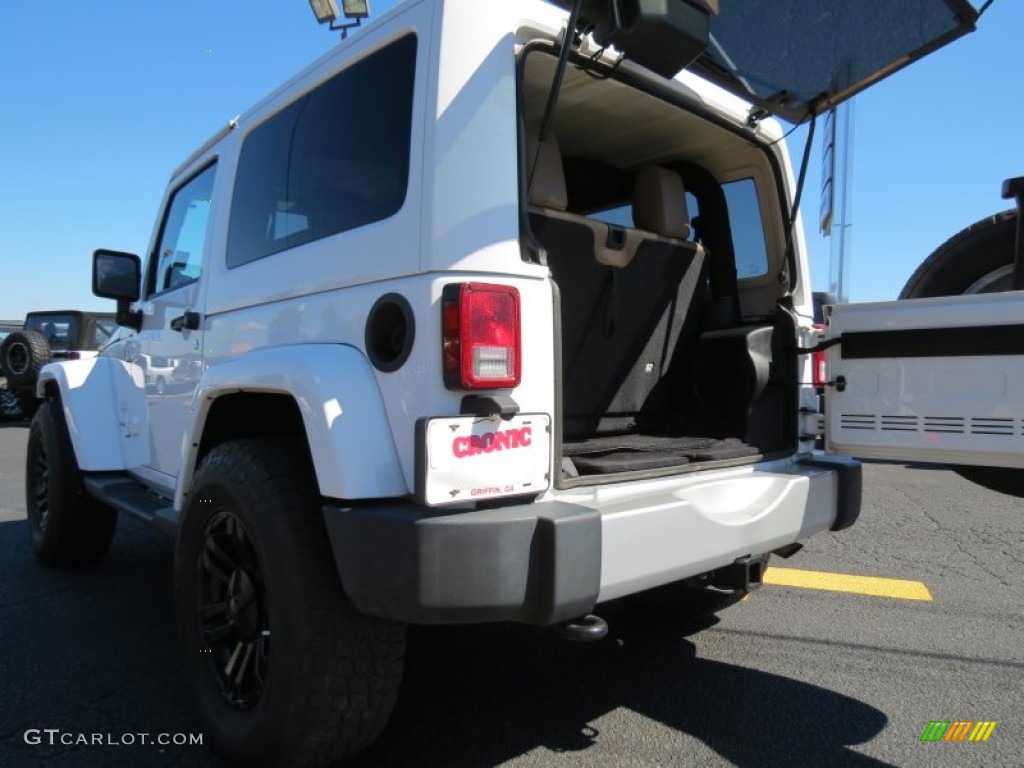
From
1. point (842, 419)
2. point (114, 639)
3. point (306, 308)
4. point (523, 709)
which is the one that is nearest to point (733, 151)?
point (842, 419)

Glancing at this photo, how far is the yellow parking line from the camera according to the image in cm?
390

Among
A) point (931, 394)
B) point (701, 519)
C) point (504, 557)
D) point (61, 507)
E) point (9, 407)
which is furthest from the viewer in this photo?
point (9, 407)

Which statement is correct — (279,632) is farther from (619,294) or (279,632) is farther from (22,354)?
(22,354)

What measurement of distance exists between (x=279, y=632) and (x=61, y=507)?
287 cm

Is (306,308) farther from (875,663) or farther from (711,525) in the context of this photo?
(875,663)

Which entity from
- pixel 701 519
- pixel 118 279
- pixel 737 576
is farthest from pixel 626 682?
pixel 118 279

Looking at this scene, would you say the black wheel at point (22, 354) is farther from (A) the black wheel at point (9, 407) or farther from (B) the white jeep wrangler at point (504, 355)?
(A) the black wheel at point (9, 407)

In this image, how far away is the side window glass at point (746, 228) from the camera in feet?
10.8

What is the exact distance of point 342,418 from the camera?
1.80 m

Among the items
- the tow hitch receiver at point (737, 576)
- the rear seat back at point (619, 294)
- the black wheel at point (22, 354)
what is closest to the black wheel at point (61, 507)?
the rear seat back at point (619, 294)

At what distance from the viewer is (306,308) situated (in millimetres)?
2205

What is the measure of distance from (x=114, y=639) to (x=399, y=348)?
240 centimetres

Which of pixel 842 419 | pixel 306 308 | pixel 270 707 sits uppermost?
pixel 306 308

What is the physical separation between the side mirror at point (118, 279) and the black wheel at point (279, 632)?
2.12 meters
